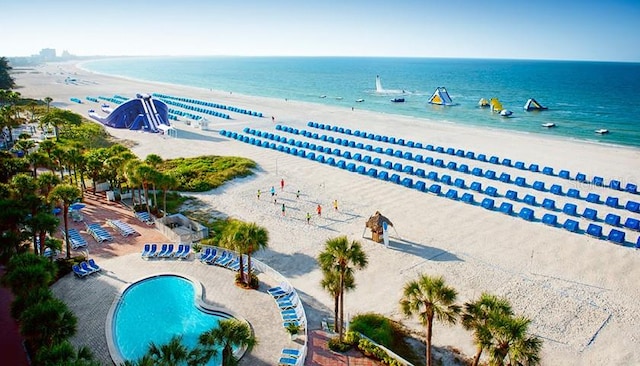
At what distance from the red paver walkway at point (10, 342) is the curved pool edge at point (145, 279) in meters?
2.84

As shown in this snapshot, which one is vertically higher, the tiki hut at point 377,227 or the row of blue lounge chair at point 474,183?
the row of blue lounge chair at point 474,183

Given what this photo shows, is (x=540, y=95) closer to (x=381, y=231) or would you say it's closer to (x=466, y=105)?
A: (x=466, y=105)

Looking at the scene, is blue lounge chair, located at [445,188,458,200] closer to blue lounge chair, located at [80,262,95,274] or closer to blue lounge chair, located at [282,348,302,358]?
blue lounge chair, located at [282,348,302,358]

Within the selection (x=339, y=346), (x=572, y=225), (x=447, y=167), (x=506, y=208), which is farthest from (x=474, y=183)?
(x=339, y=346)

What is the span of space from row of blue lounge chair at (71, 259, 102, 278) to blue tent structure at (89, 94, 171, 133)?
39.8 m

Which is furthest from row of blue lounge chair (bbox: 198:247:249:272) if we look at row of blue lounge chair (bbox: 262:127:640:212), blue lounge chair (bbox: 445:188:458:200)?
row of blue lounge chair (bbox: 262:127:640:212)

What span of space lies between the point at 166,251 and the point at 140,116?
4176cm

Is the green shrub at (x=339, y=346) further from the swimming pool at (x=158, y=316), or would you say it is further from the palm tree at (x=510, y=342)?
the palm tree at (x=510, y=342)

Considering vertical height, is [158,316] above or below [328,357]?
above

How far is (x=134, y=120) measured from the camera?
2452 inches

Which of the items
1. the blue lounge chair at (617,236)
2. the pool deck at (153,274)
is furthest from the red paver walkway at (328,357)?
the blue lounge chair at (617,236)

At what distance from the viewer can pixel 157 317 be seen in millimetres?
19516

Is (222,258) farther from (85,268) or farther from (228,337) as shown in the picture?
(228,337)

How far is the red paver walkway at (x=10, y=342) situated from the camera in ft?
53.6
